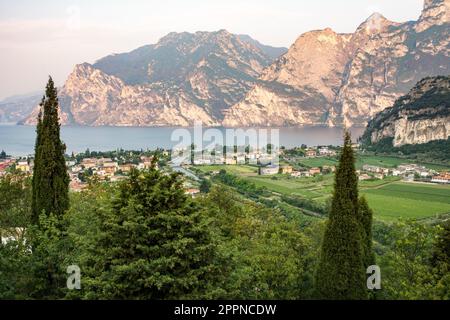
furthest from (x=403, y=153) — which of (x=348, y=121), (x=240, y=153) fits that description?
(x=348, y=121)

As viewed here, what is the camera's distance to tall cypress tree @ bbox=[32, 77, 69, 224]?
1134cm

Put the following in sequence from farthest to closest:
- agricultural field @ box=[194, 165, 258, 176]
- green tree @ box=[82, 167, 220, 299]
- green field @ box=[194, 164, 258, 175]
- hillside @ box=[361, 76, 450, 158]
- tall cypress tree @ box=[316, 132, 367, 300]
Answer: hillside @ box=[361, 76, 450, 158]
green field @ box=[194, 164, 258, 175]
agricultural field @ box=[194, 165, 258, 176]
tall cypress tree @ box=[316, 132, 367, 300]
green tree @ box=[82, 167, 220, 299]

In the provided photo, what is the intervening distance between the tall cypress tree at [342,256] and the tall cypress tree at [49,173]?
6.35 m

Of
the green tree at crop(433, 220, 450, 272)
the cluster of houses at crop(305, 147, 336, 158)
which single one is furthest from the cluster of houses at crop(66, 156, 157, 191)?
the green tree at crop(433, 220, 450, 272)

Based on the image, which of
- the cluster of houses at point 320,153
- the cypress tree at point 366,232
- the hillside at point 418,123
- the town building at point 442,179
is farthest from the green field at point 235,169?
the cypress tree at point 366,232

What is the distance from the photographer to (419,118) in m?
78.8

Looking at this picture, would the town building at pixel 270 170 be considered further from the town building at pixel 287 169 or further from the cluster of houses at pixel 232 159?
the cluster of houses at pixel 232 159

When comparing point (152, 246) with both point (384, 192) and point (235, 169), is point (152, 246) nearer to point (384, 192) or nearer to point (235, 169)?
point (384, 192)

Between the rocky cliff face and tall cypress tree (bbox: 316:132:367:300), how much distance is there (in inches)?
2833

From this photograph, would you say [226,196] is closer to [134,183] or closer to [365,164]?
[134,183]

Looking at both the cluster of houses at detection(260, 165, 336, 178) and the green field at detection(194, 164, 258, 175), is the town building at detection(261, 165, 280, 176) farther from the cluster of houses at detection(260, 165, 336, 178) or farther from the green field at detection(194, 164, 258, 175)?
the green field at detection(194, 164, 258, 175)

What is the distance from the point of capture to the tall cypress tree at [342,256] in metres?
8.50

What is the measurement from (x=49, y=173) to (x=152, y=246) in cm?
504
